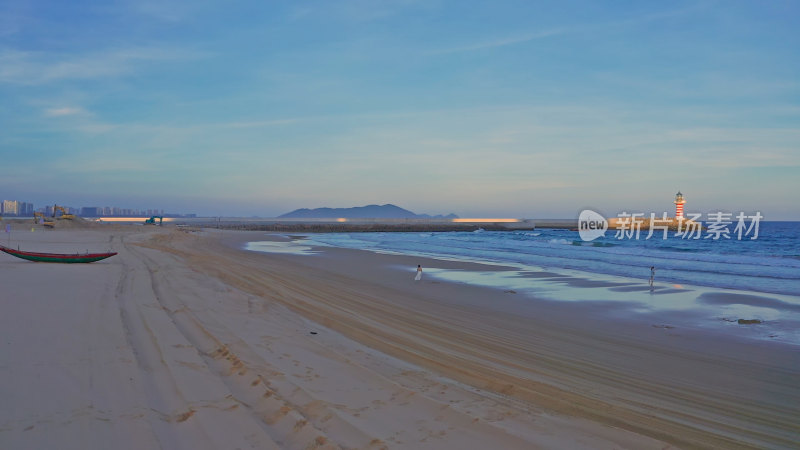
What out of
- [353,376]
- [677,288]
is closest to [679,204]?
[677,288]

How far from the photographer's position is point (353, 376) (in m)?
5.43

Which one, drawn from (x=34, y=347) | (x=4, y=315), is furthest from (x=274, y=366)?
(x=4, y=315)

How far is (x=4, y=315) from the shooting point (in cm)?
666

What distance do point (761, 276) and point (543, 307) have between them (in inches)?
571

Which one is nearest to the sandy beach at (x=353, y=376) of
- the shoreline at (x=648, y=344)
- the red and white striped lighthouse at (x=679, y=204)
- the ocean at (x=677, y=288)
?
the shoreline at (x=648, y=344)

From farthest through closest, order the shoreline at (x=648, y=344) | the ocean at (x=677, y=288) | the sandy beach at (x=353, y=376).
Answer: the ocean at (x=677, y=288), the shoreline at (x=648, y=344), the sandy beach at (x=353, y=376)

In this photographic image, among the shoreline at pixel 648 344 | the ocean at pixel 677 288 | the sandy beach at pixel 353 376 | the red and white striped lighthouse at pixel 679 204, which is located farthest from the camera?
the red and white striped lighthouse at pixel 679 204

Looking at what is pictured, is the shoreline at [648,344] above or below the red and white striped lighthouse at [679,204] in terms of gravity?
below

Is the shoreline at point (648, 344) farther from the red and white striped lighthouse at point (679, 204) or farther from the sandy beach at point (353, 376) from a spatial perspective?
the red and white striped lighthouse at point (679, 204)

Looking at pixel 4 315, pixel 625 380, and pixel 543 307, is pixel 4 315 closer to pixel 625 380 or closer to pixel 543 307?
pixel 625 380

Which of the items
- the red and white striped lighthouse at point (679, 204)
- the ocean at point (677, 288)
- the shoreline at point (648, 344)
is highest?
the red and white striped lighthouse at point (679, 204)

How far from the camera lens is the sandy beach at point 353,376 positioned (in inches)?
150

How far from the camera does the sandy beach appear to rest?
382cm

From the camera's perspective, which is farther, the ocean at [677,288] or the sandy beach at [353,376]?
the ocean at [677,288]
